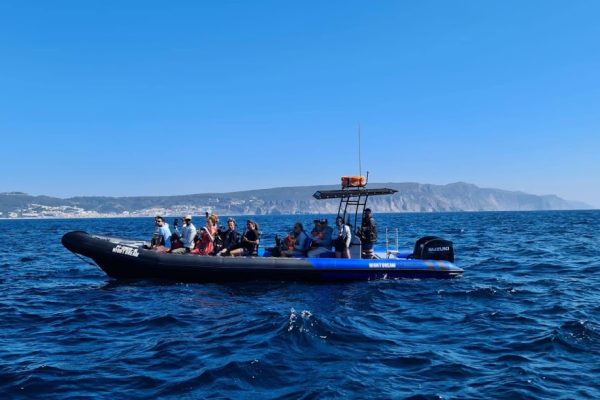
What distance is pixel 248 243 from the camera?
14.4 m

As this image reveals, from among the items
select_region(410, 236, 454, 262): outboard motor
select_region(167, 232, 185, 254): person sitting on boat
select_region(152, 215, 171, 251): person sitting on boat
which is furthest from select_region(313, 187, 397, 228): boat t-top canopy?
select_region(152, 215, 171, 251): person sitting on boat

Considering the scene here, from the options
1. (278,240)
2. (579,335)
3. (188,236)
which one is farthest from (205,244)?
(579,335)

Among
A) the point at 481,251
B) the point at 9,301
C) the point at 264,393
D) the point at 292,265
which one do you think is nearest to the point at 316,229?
the point at 292,265

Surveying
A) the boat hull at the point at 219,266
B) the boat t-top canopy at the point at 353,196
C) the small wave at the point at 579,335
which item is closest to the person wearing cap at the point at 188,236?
the boat hull at the point at 219,266

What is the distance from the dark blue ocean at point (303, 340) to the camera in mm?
6316

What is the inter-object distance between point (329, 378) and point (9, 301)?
8851mm

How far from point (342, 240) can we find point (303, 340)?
20.9ft

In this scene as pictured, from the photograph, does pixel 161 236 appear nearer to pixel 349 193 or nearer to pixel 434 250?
pixel 349 193

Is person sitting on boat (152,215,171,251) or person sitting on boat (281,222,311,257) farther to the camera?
person sitting on boat (152,215,171,251)

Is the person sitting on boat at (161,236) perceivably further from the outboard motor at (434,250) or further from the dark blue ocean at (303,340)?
the outboard motor at (434,250)

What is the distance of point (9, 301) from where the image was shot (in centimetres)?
1189

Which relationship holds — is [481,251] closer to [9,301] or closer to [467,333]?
[467,333]

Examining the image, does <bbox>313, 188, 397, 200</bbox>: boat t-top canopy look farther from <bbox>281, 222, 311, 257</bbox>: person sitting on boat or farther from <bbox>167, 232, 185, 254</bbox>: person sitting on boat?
<bbox>167, 232, 185, 254</bbox>: person sitting on boat

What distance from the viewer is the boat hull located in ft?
45.2
